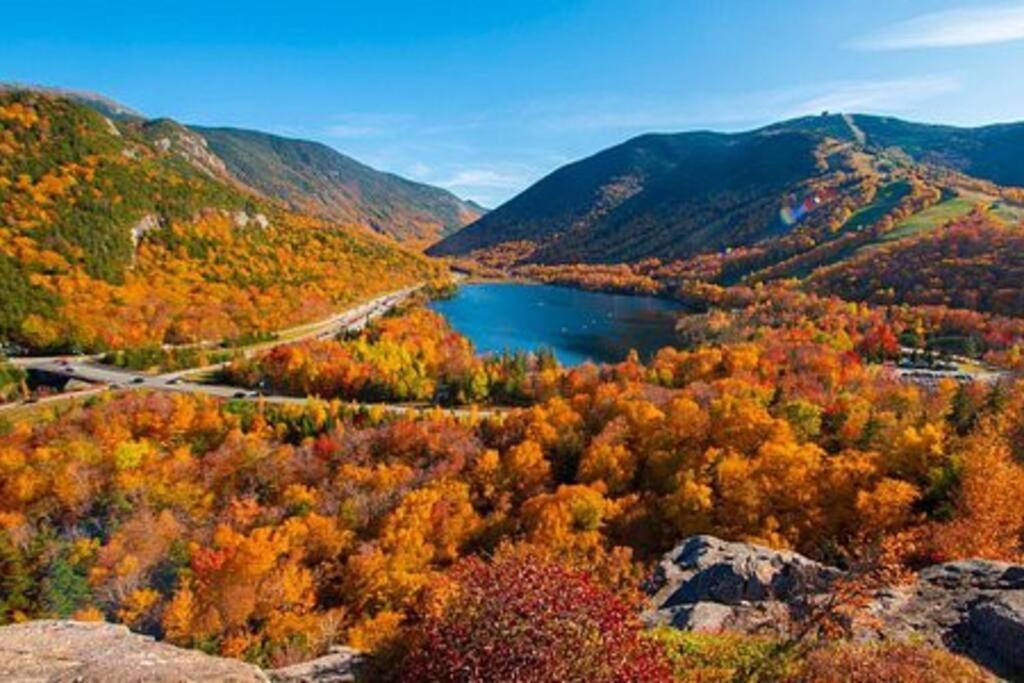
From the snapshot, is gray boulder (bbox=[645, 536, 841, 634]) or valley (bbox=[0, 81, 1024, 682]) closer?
valley (bbox=[0, 81, 1024, 682])

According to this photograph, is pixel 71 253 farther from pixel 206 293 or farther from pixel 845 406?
pixel 845 406

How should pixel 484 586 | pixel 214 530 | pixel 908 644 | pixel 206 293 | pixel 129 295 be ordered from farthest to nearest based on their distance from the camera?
pixel 206 293, pixel 129 295, pixel 214 530, pixel 908 644, pixel 484 586

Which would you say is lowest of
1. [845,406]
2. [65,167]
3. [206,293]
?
[845,406]

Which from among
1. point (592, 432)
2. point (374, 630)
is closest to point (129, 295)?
point (592, 432)

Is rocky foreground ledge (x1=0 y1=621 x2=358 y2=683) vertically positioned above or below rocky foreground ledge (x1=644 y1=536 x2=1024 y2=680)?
above

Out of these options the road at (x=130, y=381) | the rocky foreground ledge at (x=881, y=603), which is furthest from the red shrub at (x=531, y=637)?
the road at (x=130, y=381)

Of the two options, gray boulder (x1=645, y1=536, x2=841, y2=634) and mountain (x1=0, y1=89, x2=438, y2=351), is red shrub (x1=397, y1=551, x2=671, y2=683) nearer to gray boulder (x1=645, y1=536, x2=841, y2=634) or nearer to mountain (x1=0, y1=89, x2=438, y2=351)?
gray boulder (x1=645, y1=536, x2=841, y2=634)

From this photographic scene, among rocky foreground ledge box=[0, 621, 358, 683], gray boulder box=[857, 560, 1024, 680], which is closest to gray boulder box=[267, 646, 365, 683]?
rocky foreground ledge box=[0, 621, 358, 683]
